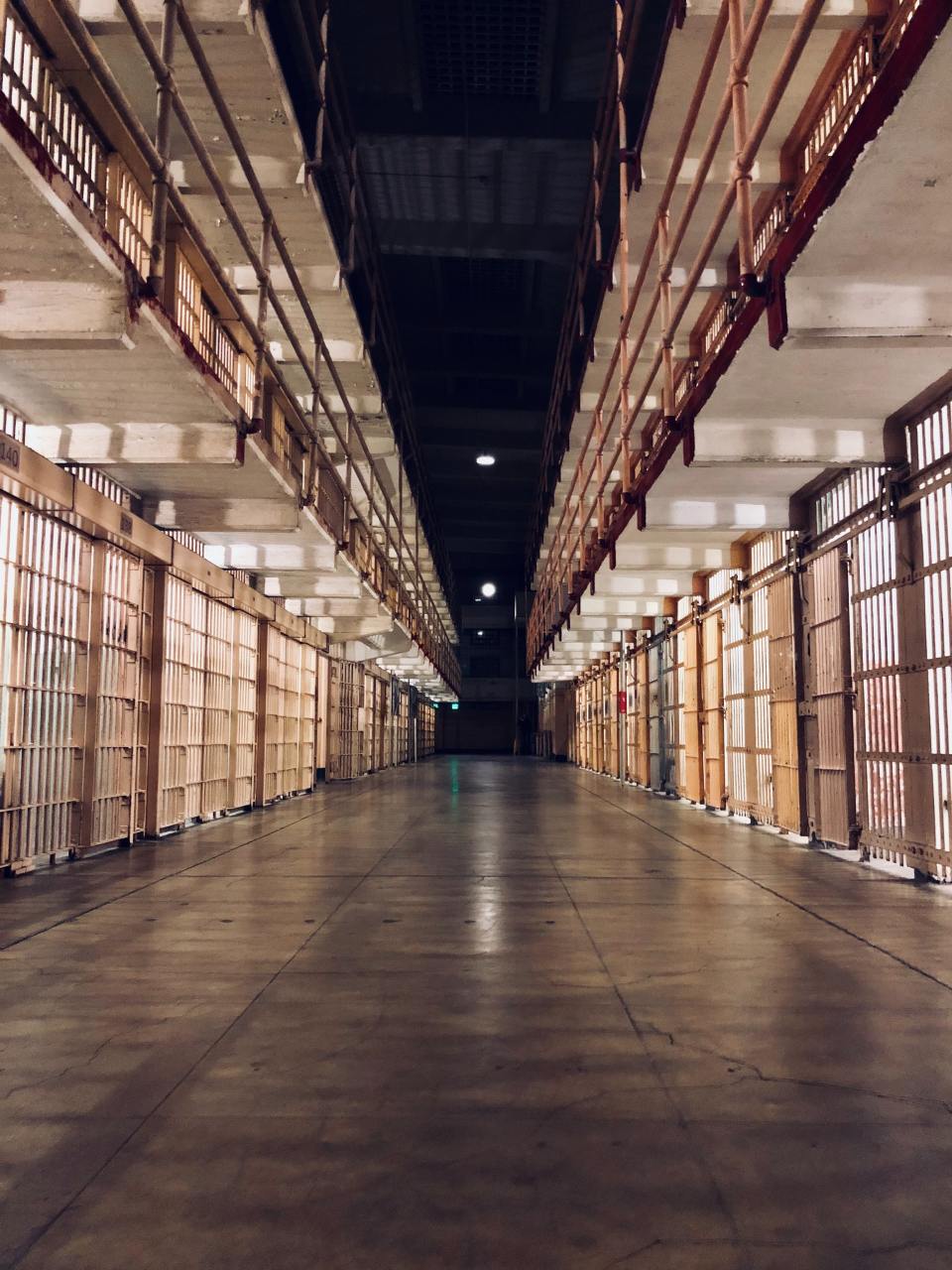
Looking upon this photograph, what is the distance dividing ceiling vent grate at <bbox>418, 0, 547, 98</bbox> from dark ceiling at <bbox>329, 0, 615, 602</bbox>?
18mm

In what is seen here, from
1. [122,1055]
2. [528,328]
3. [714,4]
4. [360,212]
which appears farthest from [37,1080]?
[528,328]

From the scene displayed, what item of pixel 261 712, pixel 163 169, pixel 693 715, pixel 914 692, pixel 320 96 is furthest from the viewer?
pixel 693 715

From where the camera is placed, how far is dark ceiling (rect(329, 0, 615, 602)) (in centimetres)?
1242

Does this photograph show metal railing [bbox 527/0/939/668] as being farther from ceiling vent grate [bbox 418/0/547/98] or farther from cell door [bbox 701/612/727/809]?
ceiling vent grate [bbox 418/0/547/98]

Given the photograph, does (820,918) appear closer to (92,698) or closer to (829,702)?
(829,702)

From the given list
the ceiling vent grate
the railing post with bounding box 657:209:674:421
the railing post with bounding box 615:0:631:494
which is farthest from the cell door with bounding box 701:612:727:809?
the ceiling vent grate

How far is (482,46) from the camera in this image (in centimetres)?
1261

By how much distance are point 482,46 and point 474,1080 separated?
13.4m

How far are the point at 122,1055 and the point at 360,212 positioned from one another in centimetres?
1264

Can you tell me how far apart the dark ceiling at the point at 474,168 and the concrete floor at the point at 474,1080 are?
405 inches

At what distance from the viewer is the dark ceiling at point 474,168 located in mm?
12422

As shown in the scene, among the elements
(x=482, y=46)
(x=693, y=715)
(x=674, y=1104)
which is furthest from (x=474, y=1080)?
(x=482, y=46)

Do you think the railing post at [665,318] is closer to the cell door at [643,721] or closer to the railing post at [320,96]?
the railing post at [320,96]

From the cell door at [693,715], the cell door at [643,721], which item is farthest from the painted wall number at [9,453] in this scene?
the cell door at [643,721]
